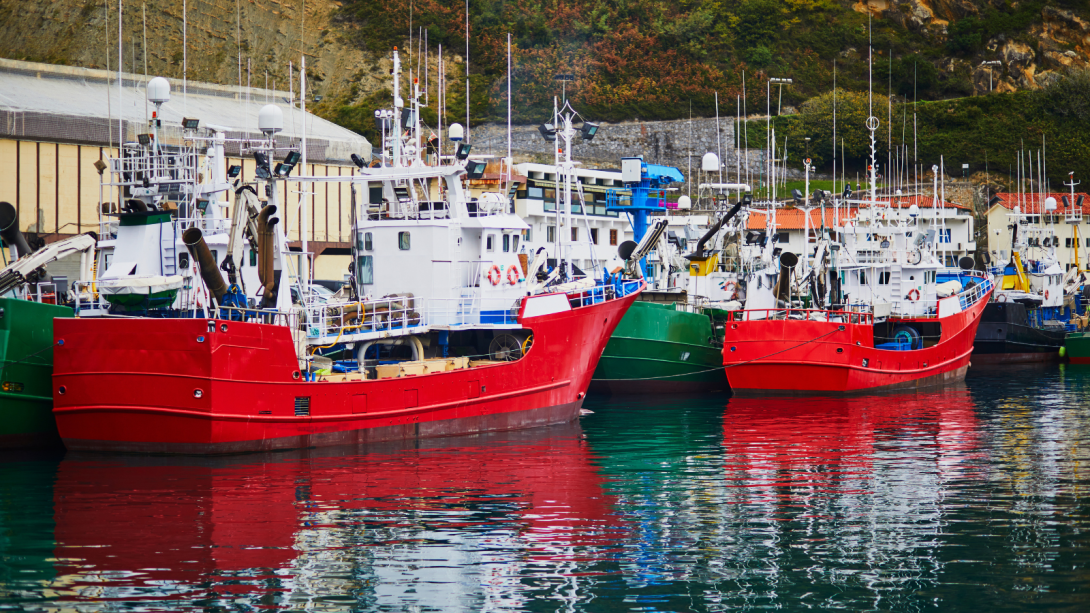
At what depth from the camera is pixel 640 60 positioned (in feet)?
238

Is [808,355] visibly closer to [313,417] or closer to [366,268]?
[366,268]

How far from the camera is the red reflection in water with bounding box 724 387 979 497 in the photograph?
18.4 metres

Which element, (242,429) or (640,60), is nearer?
(242,429)

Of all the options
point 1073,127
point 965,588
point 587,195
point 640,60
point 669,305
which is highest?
point 640,60

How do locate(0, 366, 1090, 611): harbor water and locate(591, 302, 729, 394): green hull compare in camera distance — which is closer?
locate(0, 366, 1090, 611): harbor water

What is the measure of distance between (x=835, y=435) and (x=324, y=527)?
12.3 meters

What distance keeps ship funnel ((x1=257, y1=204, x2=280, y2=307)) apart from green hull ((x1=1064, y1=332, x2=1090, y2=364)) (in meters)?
34.4

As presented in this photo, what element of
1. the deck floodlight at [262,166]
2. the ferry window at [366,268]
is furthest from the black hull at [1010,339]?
the deck floodlight at [262,166]

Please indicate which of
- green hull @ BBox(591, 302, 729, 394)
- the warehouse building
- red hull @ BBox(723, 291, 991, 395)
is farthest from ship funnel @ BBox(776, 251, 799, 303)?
the warehouse building

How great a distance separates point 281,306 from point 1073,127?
64520 millimetres

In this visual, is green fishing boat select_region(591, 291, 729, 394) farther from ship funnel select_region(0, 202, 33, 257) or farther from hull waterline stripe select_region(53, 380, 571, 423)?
ship funnel select_region(0, 202, 33, 257)

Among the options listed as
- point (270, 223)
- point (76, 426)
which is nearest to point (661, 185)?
point (270, 223)

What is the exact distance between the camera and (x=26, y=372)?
1898 cm

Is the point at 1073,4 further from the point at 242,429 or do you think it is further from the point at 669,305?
the point at 242,429
